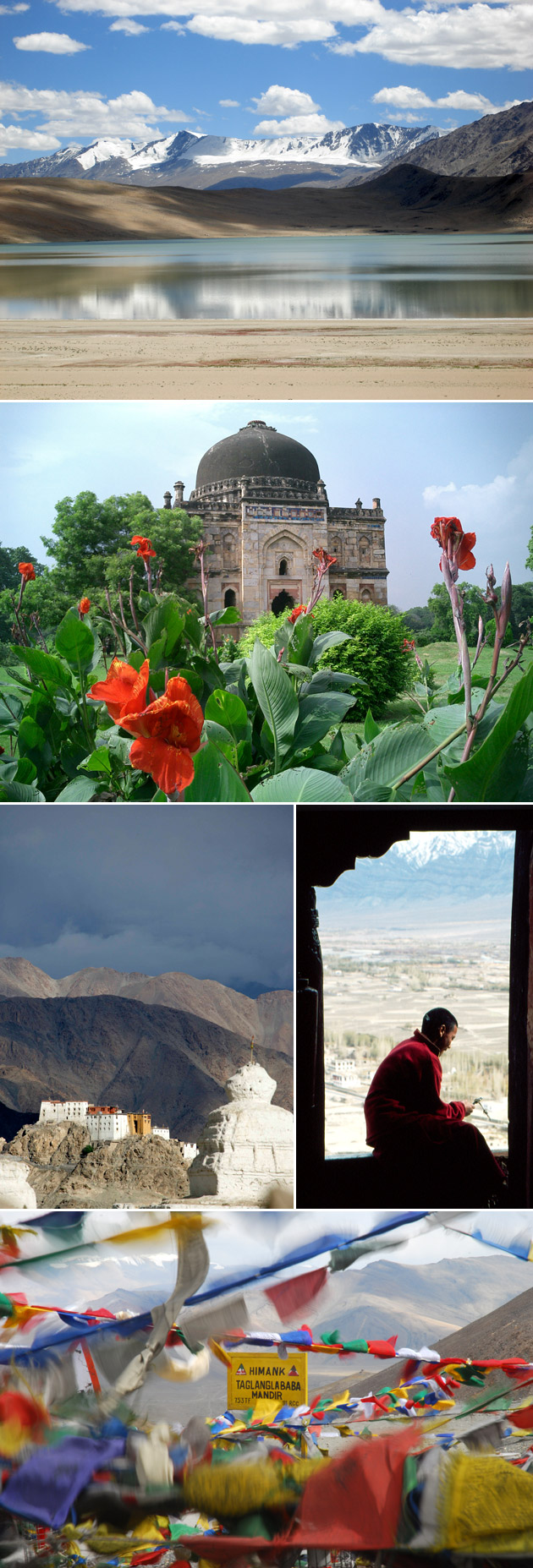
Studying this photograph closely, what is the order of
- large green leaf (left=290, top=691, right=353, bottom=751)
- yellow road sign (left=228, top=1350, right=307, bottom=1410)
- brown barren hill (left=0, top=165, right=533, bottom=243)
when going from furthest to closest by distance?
brown barren hill (left=0, top=165, right=533, bottom=243), large green leaf (left=290, top=691, right=353, bottom=751), yellow road sign (left=228, top=1350, right=307, bottom=1410)

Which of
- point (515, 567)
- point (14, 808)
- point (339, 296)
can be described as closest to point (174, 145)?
point (339, 296)

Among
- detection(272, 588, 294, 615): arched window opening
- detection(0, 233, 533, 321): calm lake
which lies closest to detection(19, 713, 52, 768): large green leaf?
detection(272, 588, 294, 615): arched window opening

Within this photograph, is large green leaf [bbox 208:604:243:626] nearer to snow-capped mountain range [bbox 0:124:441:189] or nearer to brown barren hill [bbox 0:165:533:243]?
snow-capped mountain range [bbox 0:124:441:189]

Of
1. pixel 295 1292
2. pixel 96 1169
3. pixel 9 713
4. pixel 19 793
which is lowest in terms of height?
pixel 295 1292

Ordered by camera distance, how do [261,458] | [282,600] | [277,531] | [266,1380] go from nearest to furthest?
[266,1380], [261,458], [277,531], [282,600]

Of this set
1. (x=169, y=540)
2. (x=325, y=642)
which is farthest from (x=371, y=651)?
(x=325, y=642)

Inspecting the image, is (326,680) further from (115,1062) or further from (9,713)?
(115,1062)

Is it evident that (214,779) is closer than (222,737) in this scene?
Yes
